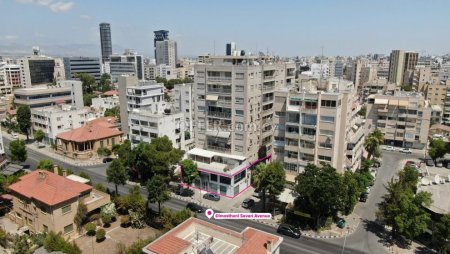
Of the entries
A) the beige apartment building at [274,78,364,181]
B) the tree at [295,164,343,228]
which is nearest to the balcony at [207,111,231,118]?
the beige apartment building at [274,78,364,181]

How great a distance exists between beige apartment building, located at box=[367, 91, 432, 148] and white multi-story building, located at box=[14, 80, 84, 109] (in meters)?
93.0

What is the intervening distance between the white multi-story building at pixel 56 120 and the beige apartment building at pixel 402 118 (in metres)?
84.4

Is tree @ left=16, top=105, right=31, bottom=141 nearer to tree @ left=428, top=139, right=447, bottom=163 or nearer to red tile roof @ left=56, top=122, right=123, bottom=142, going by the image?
red tile roof @ left=56, top=122, right=123, bottom=142

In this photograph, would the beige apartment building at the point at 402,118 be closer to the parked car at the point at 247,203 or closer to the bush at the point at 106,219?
the parked car at the point at 247,203

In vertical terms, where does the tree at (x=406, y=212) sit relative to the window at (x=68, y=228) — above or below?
above

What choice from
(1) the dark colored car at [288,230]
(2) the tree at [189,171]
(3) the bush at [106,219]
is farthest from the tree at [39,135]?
(1) the dark colored car at [288,230]

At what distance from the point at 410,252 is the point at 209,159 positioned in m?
36.1

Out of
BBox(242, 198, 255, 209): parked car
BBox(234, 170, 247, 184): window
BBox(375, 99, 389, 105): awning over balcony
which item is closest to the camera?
BBox(242, 198, 255, 209): parked car

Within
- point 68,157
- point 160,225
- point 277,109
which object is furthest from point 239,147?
point 68,157

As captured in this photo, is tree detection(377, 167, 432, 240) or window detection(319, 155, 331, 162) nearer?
tree detection(377, 167, 432, 240)

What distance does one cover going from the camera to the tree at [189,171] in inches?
2341

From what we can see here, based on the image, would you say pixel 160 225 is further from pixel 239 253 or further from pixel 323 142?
pixel 323 142

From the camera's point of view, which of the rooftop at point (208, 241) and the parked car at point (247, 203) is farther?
the parked car at point (247, 203)

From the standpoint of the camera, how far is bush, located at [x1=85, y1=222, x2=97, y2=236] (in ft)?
149
